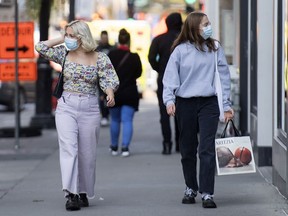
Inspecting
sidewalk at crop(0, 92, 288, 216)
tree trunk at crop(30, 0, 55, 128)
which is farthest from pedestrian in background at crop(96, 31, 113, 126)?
sidewalk at crop(0, 92, 288, 216)

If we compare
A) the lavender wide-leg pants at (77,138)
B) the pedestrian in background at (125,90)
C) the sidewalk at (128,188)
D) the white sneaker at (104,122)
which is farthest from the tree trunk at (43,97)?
the lavender wide-leg pants at (77,138)

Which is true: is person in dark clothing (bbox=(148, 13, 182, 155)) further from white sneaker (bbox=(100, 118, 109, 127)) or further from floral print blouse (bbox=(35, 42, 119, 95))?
white sneaker (bbox=(100, 118, 109, 127))

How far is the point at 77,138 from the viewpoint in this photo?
31.6ft

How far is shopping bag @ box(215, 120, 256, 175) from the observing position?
940 centimetres

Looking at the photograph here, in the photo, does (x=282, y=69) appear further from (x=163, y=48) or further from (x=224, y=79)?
(x=163, y=48)

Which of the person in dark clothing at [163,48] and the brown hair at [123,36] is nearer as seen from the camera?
the person in dark clothing at [163,48]

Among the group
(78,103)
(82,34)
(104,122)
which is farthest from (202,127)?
(104,122)

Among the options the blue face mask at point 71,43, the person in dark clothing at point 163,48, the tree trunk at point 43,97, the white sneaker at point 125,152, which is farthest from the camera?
the tree trunk at point 43,97

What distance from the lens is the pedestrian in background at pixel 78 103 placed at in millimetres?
9547

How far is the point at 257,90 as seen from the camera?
1259 centimetres

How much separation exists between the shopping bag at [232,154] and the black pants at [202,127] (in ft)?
0.29

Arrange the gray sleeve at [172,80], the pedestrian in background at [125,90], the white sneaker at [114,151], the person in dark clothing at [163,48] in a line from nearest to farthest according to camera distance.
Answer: the gray sleeve at [172,80]
the person in dark clothing at [163,48]
the pedestrian in background at [125,90]
the white sneaker at [114,151]

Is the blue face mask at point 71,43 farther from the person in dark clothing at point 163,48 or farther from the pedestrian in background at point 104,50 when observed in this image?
the pedestrian in background at point 104,50

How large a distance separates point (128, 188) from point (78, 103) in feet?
6.65
